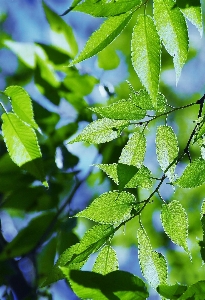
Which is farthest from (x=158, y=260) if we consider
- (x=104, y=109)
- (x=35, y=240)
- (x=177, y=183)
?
(x=35, y=240)

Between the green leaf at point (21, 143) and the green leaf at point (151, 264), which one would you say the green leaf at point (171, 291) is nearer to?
the green leaf at point (151, 264)

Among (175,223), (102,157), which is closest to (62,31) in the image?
(102,157)

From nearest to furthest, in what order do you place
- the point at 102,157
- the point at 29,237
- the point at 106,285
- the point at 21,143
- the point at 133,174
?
the point at 106,285 < the point at 133,174 < the point at 21,143 < the point at 29,237 < the point at 102,157

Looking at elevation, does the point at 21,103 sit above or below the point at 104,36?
below

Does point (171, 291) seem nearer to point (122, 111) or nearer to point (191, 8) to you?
point (122, 111)

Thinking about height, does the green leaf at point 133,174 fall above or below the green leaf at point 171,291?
above

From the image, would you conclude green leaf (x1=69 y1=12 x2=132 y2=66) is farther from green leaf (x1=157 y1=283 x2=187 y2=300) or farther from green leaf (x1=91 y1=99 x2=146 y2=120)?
green leaf (x1=157 y1=283 x2=187 y2=300)

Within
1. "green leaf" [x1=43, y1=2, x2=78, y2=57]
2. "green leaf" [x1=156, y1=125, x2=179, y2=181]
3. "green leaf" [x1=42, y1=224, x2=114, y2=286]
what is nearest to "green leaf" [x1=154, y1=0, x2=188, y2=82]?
"green leaf" [x1=156, y1=125, x2=179, y2=181]

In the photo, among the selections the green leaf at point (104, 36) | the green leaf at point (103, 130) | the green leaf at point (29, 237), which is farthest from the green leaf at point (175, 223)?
the green leaf at point (29, 237)
